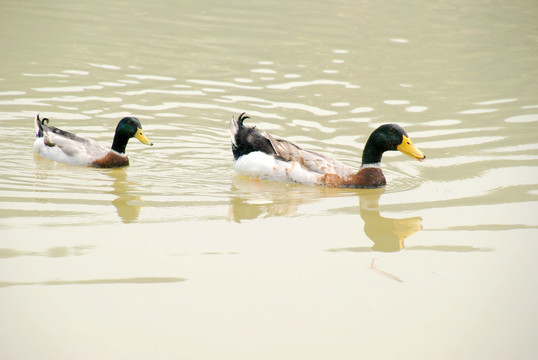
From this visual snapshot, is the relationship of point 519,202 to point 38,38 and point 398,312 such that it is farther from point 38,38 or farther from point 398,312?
point 38,38

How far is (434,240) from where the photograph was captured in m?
7.67

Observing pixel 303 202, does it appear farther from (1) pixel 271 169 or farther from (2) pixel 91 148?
(2) pixel 91 148

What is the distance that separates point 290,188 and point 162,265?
361 cm

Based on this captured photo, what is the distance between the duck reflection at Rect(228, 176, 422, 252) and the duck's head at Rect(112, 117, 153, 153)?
145 centimetres

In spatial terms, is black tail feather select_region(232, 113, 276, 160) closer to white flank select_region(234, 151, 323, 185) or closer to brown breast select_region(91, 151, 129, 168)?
white flank select_region(234, 151, 323, 185)

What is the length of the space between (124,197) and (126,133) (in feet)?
6.53

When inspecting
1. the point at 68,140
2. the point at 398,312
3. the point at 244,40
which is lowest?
the point at 398,312

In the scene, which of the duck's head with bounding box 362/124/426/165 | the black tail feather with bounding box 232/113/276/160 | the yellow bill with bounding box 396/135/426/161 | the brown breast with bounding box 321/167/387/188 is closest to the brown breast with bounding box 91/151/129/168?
the black tail feather with bounding box 232/113/276/160

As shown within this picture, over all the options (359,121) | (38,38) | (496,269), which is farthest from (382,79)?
(496,269)

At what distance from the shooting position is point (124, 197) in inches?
356

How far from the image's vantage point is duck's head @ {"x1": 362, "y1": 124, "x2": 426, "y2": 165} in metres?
10.1

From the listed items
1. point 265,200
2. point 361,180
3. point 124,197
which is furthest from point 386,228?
A: point 124,197

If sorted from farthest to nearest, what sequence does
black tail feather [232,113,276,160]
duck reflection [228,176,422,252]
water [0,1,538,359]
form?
black tail feather [232,113,276,160], duck reflection [228,176,422,252], water [0,1,538,359]

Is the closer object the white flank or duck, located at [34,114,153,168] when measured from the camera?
Result: the white flank
